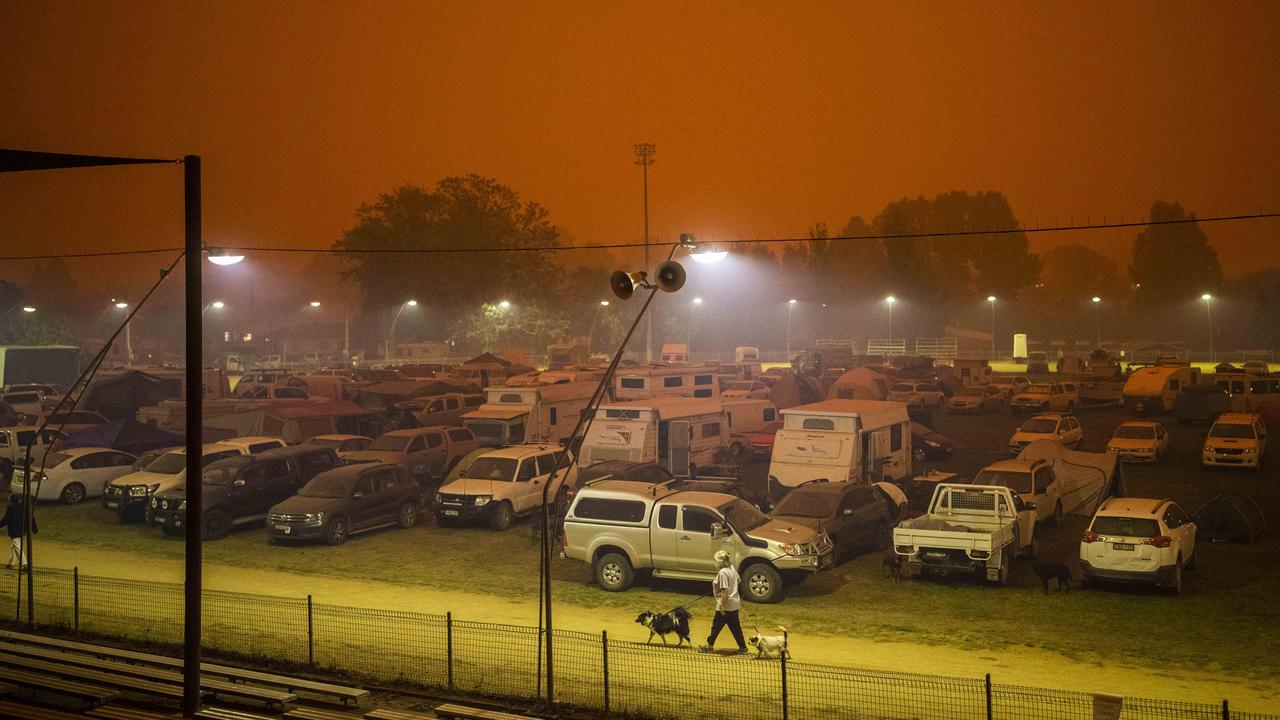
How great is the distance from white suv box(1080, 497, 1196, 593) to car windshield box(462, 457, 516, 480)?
12.4 meters

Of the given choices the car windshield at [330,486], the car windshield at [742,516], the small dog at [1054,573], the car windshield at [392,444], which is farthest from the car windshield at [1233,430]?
the car windshield at [330,486]

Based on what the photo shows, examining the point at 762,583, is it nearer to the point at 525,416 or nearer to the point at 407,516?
the point at 407,516

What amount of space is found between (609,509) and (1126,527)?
28.2ft

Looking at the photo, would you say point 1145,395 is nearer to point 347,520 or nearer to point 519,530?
point 519,530

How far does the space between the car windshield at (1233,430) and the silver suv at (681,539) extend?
17.1 meters

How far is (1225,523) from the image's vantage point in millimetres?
20500

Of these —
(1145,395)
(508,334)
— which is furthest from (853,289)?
(1145,395)

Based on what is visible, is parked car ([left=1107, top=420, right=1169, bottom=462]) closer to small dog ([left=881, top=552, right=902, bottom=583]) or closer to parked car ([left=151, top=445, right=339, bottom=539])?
small dog ([left=881, top=552, right=902, bottom=583])

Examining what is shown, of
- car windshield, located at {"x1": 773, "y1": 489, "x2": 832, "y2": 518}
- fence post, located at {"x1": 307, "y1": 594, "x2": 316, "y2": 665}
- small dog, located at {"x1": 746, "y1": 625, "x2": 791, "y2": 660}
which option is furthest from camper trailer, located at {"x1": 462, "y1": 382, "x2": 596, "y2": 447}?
small dog, located at {"x1": 746, "y1": 625, "x2": 791, "y2": 660}

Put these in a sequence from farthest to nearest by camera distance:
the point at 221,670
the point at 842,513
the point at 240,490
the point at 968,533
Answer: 1. the point at 240,490
2. the point at 842,513
3. the point at 968,533
4. the point at 221,670

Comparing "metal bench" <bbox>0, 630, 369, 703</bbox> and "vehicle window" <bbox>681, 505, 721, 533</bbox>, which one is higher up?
"vehicle window" <bbox>681, 505, 721, 533</bbox>

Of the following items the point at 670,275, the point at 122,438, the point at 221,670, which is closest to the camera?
the point at 221,670

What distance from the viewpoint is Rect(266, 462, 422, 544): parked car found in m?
21.7

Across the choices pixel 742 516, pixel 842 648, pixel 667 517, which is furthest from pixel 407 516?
pixel 842 648
